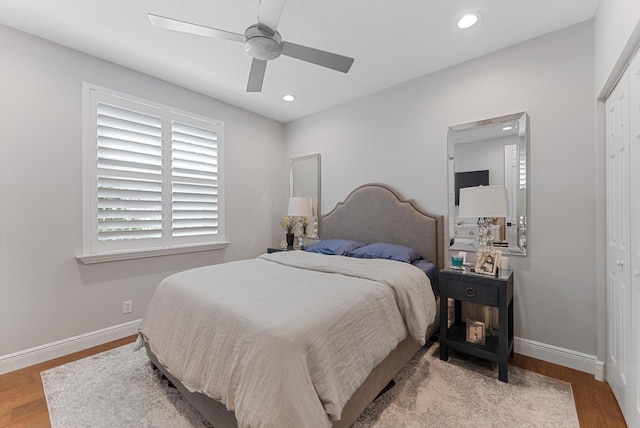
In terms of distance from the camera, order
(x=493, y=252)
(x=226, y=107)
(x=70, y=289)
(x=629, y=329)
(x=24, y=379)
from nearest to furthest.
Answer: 1. (x=629, y=329)
2. (x=24, y=379)
3. (x=493, y=252)
4. (x=70, y=289)
5. (x=226, y=107)

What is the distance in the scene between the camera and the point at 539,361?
2.37m

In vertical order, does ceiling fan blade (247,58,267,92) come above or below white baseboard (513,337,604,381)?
above

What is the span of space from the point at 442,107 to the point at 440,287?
189cm

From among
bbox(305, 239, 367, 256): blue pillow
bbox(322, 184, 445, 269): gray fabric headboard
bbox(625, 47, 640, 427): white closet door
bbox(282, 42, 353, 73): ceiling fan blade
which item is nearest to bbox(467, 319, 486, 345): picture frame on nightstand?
bbox(322, 184, 445, 269): gray fabric headboard

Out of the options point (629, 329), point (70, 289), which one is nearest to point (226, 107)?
point (70, 289)

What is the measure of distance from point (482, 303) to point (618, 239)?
3.06 ft

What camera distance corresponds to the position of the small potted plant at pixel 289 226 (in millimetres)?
4223

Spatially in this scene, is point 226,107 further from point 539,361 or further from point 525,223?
point 539,361

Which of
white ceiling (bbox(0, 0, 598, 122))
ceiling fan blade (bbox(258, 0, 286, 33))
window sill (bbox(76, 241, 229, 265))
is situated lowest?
window sill (bbox(76, 241, 229, 265))

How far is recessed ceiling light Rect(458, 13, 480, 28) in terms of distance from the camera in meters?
2.15

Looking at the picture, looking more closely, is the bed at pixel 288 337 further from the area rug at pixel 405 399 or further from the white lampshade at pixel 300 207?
the white lampshade at pixel 300 207

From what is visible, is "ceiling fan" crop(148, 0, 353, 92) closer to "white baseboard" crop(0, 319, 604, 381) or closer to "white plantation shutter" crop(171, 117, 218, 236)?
"white plantation shutter" crop(171, 117, 218, 236)

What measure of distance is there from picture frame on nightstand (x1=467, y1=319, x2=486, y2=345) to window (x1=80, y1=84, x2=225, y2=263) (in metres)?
3.03

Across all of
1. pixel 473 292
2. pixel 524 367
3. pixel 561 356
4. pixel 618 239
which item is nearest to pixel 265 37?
pixel 473 292
